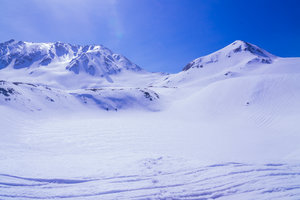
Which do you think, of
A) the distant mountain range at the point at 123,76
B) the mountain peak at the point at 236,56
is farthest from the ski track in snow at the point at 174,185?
the mountain peak at the point at 236,56

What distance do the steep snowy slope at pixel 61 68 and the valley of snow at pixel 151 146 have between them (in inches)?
3461

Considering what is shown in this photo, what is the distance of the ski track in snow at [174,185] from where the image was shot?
4.21m

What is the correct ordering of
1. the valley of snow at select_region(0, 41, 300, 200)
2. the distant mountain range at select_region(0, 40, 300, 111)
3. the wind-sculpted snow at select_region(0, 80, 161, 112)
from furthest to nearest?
the distant mountain range at select_region(0, 40, 300, 111)
the wind-sculpted snow at select_region(0, 80, 161, 112)
the valley of snow at select_region(0, 41, 300, 200)

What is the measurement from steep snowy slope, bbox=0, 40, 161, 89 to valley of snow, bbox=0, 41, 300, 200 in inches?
3461

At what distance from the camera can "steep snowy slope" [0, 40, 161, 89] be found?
106m

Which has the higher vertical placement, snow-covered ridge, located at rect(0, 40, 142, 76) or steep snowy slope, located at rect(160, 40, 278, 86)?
snow-covered ridge, located at rect(0, 40, 142, 76)

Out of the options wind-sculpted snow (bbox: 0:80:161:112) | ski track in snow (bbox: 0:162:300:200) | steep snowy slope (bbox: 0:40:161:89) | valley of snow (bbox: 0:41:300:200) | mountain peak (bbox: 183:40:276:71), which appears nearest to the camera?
ski track in snow (bbox: 0:162:300:200)

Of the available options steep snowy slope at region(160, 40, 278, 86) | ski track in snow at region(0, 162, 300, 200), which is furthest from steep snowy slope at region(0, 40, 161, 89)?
ski track in snow at region(0, 162, 300, 200)

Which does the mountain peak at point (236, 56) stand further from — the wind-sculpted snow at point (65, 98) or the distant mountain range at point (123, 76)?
the wind-sculpted snow at point (65, 98)

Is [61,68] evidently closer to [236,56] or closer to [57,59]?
[57,59]

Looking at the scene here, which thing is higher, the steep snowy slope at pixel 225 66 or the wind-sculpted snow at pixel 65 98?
the steep snowy slope at pixel 225 66

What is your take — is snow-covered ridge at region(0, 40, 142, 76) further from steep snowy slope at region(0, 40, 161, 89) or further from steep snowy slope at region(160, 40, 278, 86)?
steep snowy slope at region(160, 40, 278, 86)

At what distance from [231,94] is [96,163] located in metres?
22.2

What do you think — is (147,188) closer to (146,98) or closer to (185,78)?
(146,98)
